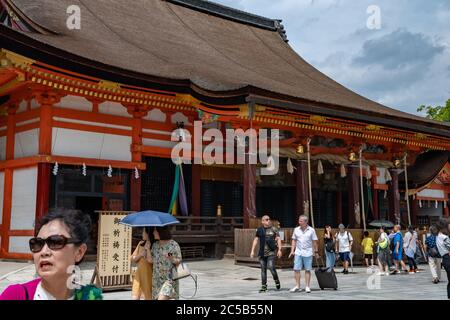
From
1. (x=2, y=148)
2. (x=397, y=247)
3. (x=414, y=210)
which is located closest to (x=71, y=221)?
(x=397, y=247)

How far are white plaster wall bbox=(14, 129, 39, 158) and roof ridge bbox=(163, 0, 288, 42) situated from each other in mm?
10922

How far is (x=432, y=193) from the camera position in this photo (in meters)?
23.9

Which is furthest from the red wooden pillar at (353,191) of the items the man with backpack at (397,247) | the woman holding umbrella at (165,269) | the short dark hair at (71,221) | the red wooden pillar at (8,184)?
the short dark hair at (71,221)

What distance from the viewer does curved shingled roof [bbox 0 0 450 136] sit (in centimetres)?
1365

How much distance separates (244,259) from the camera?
555 inches

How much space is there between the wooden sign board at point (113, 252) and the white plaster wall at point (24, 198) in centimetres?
482

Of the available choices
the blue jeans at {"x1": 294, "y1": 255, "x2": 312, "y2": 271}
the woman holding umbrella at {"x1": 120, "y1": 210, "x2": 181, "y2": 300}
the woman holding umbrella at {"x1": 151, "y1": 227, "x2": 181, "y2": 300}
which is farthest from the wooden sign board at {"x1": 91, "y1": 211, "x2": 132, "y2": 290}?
the woman holding umbrella at {"x1": 151, "y1": 227, "x2": 181, "y2": 300}

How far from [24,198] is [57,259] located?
483 inches

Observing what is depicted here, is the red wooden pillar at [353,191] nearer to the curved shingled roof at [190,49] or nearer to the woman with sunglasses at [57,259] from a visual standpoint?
the curved shingled roof at [190,49]

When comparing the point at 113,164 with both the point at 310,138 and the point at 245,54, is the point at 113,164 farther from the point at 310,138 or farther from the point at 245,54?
the point at 245,54

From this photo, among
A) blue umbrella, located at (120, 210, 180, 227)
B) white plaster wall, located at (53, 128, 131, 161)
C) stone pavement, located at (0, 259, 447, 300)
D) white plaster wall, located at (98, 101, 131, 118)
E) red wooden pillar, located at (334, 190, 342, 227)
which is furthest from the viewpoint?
red wooden pillar, located at (334, 190, 342, 227)

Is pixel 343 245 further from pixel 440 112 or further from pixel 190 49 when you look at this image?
pixel 440 112

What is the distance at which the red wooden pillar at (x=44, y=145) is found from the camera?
13.5 metres
